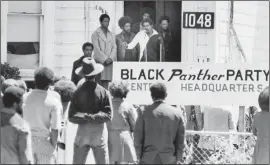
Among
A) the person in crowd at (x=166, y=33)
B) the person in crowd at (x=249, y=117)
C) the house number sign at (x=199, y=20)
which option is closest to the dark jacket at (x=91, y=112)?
the person in crowd at (x=166, y=33)

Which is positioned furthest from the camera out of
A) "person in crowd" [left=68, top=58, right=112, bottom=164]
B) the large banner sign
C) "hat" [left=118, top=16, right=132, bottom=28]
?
"hat" [left=118, top=16, right=132, bottom=28]

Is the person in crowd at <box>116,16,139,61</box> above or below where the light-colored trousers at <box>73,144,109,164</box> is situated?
above

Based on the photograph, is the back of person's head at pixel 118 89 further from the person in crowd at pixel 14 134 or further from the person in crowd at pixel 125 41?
the person in crowd at pixel 125 41

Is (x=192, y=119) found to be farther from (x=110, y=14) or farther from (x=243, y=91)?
(x=110, y=14)

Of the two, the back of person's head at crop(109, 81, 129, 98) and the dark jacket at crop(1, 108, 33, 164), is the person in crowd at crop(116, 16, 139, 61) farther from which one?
the dark jacket at crop(1, 108, 33, 164)

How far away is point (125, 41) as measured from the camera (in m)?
12.3

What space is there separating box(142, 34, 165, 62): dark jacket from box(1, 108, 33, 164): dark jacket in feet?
16.3

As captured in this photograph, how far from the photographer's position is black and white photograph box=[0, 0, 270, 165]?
8.38 metres

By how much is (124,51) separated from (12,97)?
4.37m

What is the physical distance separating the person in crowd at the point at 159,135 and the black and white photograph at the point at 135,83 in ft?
0.04

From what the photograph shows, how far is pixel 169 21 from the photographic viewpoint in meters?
13.5

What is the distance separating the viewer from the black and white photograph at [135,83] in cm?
838

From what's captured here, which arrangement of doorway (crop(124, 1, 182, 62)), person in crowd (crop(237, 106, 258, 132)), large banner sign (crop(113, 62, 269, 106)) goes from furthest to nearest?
doorway (crop(124, 1, 182, 62)) → person in crowd (crop(237, 106, 258, 132)) → large banner sign (crop(113, 62, 269, 106))

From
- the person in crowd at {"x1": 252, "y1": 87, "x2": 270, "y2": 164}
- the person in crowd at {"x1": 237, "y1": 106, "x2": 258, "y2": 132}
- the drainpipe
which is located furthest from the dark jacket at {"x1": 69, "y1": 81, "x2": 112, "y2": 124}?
the drainpipe
